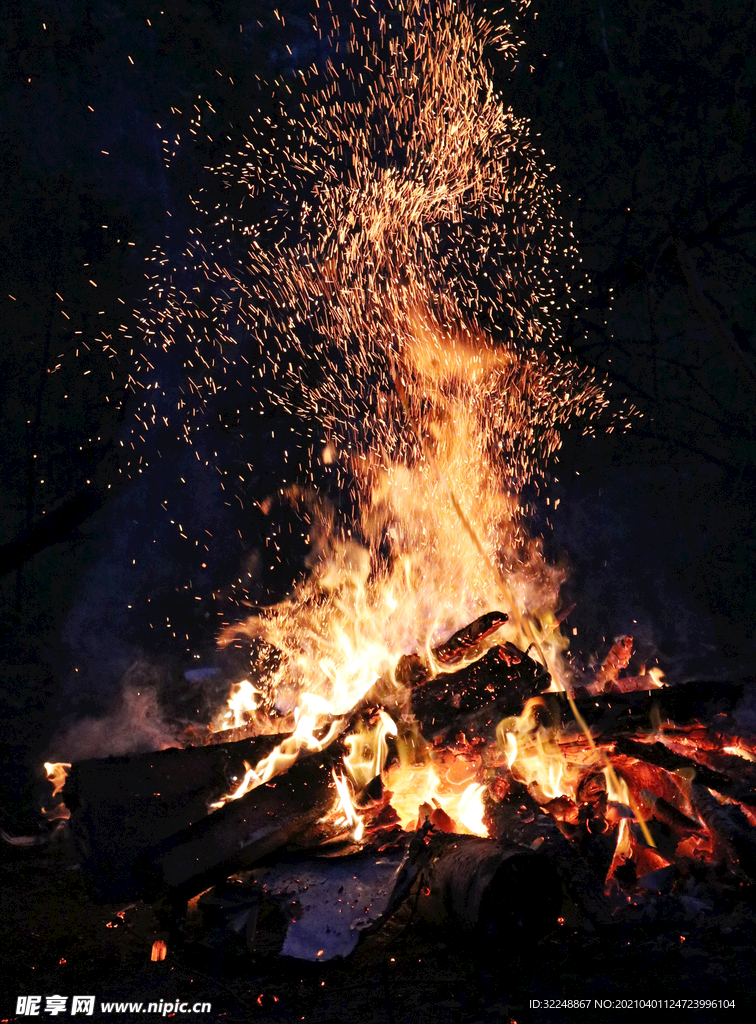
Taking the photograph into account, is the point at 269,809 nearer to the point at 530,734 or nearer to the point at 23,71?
the point at 530,734

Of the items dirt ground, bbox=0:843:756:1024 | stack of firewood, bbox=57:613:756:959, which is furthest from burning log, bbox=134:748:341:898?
dirt ground, bbox=0:843:756:1024

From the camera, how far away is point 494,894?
2951 millimetres

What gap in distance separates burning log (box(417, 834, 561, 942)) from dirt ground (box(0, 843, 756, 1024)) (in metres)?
0.08

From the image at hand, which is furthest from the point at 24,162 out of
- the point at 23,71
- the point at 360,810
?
the point at 360,810

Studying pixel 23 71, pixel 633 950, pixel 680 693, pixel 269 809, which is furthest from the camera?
pixel 23 71

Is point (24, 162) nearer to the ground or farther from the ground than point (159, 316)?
farther from the ground

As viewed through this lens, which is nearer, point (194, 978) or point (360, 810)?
point (194, 978)

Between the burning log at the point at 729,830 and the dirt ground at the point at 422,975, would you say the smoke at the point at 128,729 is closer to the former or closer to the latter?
the dirt ground at the point at 422,975

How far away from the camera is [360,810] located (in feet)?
13.5

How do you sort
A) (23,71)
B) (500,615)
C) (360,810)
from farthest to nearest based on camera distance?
(23,71) < (500,615) < (360,810)

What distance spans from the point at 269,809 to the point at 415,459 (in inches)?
130

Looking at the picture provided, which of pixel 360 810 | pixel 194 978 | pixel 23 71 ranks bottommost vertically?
pixel 194 978

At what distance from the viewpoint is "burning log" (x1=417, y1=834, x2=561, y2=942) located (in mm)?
2912

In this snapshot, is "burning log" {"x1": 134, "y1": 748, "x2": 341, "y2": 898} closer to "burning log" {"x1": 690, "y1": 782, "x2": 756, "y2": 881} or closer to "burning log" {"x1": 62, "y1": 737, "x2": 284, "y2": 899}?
"burning log" {"x1": 62, "y1": 737, "x2": 284, "y2": 899}
